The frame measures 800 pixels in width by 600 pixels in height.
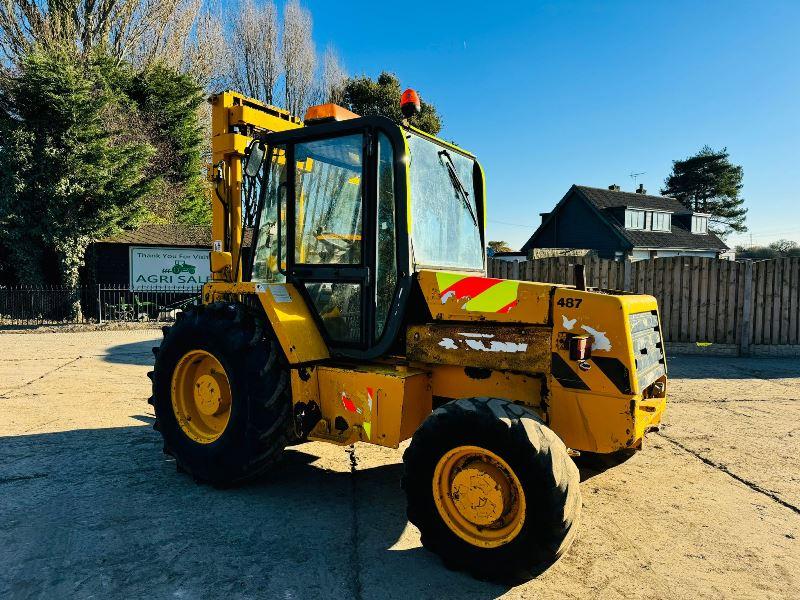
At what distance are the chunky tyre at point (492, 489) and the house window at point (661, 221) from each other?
3610 centimetres

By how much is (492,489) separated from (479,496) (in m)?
0.09

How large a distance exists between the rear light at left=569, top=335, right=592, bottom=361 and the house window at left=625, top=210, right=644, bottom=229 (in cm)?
3279

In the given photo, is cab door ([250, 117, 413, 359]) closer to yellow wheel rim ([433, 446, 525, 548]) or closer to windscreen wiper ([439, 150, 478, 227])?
windscreen wiper ([439, 150, 478, 227])

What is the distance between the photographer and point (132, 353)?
11898 mm

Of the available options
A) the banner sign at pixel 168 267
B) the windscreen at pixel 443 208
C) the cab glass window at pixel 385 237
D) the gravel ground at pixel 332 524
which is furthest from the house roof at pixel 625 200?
the cab glass window at pixel 385 237

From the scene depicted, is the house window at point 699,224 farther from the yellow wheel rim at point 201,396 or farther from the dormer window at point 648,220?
the yellow wheel rim at point 201,396

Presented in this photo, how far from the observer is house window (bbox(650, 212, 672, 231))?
35.6m

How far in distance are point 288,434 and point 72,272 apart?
18110mm

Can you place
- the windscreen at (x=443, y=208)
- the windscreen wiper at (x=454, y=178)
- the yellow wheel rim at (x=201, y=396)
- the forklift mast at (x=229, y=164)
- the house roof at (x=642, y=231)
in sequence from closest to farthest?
the windscreen at (x=443, y=208)
the windscreen wiper at (x=454, y=178)
the yellow wheel rim at (x=201, y=396)
the forklift mast at (x=229, y=164)
the house roof at (x=642, y=231)

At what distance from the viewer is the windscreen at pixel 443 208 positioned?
3990 mm

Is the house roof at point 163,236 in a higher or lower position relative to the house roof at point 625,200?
lower

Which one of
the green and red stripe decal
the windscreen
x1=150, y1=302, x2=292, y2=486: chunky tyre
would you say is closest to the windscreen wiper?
the windscreen

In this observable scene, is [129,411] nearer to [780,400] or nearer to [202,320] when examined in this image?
[202,320]

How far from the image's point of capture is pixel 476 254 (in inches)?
183
